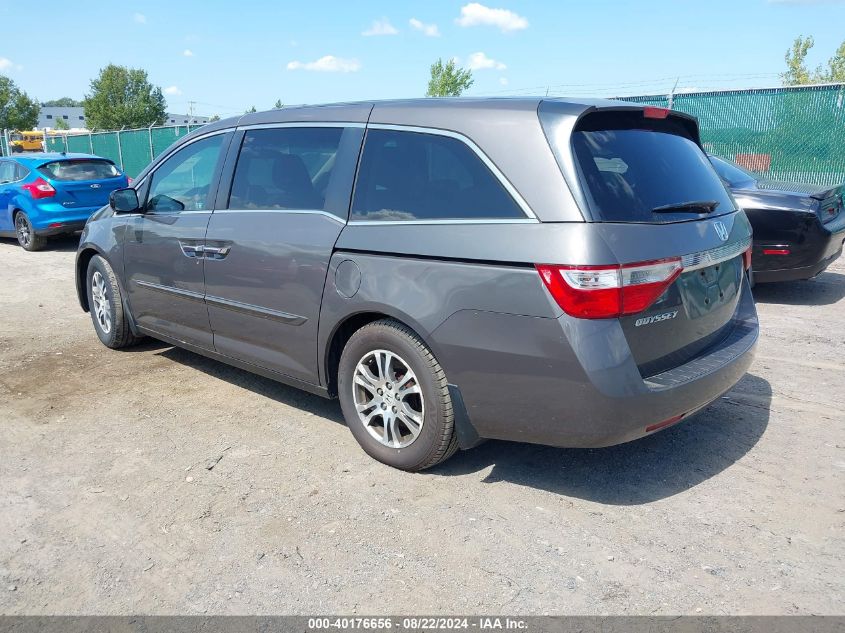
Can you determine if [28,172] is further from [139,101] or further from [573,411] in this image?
[139,101]

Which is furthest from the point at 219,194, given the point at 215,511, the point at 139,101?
the point at 139,101

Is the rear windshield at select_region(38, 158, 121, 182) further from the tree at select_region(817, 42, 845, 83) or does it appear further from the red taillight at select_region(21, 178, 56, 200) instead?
the tree at select_region(817, 42, 845, 83)

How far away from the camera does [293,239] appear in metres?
3.83

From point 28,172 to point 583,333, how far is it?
1201 cm

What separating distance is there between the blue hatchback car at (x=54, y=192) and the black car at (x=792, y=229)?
396 inches

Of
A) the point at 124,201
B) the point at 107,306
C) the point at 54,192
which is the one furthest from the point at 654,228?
the point at 54,192

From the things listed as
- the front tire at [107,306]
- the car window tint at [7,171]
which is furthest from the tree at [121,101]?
the front tire at [107,306]

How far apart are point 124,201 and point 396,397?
2905 mm

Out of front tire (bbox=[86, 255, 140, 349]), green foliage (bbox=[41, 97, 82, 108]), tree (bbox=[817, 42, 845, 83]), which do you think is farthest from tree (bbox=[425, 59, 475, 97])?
green foliage (bbox=[41, 97, 82, 108])

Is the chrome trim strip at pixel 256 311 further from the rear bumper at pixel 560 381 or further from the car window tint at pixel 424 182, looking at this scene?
the rear bumper at pixel 560 381

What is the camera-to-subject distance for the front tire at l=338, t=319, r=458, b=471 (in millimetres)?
3266

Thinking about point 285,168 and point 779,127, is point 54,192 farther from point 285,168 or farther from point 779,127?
point 779,127

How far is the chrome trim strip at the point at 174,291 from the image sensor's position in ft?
15.0

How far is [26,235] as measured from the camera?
39.5ft
